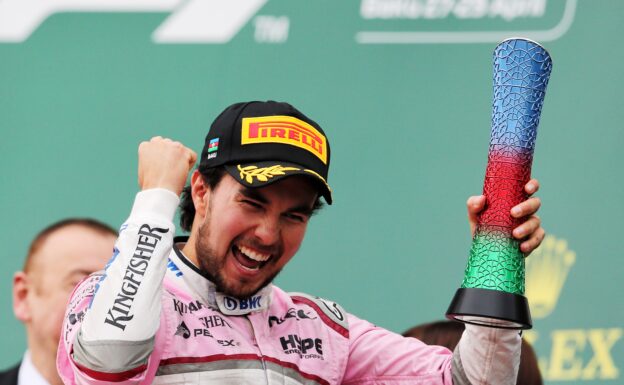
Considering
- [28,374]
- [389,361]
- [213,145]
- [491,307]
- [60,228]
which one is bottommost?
[28,374]

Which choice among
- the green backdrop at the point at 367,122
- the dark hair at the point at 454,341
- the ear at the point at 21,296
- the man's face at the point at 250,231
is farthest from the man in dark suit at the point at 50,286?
the man's face at the point at 250,231

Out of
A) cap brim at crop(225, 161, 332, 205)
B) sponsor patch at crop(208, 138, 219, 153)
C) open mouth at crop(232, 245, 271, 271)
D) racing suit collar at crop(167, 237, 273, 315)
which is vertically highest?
sponsor patch at crop(208, 138, 219, 153)

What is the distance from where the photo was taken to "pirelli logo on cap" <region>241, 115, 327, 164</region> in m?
2.01

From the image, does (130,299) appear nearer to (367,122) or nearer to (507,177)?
(507,177)

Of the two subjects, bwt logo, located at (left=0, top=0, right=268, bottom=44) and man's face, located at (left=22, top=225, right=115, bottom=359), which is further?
bwt logo, located at (left=0, top=0, right=268, bottom=44)

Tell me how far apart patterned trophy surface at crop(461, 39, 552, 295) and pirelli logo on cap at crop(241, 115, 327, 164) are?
0.29 metres

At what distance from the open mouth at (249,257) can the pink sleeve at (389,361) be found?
0.26 metres

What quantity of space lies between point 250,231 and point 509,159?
0.42m

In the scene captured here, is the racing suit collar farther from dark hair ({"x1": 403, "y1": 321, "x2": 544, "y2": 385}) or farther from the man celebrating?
dark hair ({"x1": 403, "y1": 321, "x2": 544, "y2": 385})

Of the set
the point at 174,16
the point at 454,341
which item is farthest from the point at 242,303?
the point at 174,16

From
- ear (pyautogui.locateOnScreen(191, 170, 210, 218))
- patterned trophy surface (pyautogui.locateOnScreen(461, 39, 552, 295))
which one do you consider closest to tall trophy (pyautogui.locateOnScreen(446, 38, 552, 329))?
patterned trophy surface (pyautogui.locateOnScreen(461, 39, 552, 295))

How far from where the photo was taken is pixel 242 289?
2.01m

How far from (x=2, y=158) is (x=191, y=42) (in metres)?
0.59

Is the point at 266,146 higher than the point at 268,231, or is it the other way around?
the point at 266,146
